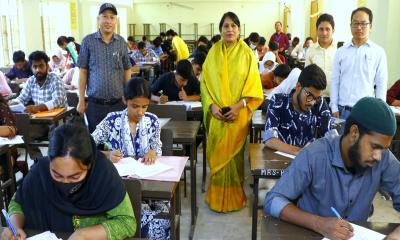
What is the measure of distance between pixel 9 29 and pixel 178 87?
576 centimetres

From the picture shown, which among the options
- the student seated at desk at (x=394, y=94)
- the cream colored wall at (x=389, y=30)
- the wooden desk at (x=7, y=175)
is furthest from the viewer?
the cream colored wall at (x=389, y=30)

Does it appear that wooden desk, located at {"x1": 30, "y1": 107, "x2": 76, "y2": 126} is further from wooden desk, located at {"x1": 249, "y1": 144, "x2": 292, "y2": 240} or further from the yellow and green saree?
wooden desk, located at {"x1": 249, "y1": 144, "x2": 292, "y2": 240}

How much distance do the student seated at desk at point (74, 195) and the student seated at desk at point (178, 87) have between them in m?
3.02

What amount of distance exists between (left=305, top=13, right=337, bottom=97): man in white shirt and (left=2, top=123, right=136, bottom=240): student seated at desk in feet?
10.0

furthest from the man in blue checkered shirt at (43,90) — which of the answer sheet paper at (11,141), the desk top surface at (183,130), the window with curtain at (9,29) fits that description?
the window with curtain at (9,29)

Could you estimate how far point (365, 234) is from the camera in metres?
1.44

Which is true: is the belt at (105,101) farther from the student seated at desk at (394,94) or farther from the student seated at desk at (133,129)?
the student seated at desk at (394,94)

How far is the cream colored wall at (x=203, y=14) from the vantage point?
65.5 feet

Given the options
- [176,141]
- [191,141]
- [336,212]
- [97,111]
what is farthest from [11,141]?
[336,212]

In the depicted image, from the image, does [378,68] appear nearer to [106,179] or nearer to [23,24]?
[106,179]

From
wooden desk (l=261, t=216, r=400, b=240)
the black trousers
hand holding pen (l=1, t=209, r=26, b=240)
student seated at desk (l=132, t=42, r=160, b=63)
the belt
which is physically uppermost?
student seated at desk (l=132, t=42, r=160, b=63)

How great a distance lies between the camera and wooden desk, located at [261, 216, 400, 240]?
57.5 inches

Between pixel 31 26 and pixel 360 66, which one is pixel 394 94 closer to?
pixel 360 66

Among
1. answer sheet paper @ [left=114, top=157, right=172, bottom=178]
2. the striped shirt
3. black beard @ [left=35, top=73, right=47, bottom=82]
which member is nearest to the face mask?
answer sheet paper @ [left=114, top=157, right=172, bottom=178]
